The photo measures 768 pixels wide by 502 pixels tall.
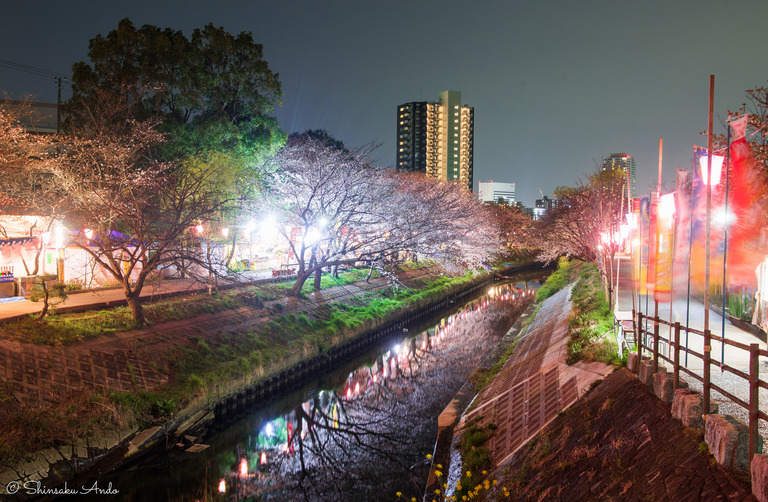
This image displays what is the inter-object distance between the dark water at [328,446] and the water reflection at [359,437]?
27 millimetres

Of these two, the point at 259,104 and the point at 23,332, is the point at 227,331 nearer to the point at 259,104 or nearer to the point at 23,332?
the point at 23,332

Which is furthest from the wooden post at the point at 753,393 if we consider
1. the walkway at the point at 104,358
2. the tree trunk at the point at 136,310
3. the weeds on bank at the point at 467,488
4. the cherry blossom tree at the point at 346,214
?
the cherry blossom tree at the point at 346,214

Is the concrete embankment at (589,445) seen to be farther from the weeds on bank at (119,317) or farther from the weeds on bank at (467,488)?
the weeds on bank at (119,317)

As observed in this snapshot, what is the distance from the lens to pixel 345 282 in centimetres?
3138

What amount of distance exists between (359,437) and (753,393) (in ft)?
36.2

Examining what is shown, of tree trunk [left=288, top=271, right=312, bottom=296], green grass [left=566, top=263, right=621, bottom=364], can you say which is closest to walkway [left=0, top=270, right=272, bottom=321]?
tree trunk [left=288, top=271, right=312, bottom=296]

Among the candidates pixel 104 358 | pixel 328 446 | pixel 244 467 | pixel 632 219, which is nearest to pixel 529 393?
pixel 328 446

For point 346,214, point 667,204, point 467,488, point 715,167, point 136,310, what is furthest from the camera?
point 346,214

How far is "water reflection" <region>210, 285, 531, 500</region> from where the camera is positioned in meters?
11.5

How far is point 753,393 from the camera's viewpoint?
4766mm

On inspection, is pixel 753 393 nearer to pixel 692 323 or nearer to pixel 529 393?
pixel 529 393

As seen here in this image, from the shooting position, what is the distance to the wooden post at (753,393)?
470 centimetres

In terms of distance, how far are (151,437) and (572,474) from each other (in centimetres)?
1015

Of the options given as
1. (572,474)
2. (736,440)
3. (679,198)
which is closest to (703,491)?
(736,440)
